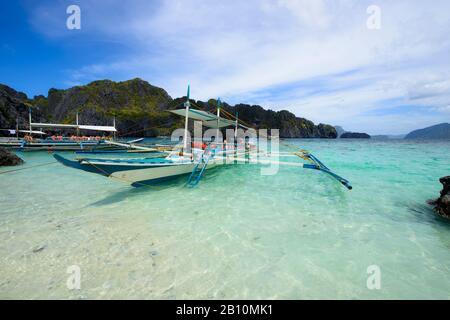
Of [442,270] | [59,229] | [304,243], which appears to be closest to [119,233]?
[59,229]

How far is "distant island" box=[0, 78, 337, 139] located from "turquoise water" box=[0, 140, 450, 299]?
74.7 meters

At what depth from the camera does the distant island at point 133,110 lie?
3921 inches

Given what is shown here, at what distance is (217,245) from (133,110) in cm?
12724

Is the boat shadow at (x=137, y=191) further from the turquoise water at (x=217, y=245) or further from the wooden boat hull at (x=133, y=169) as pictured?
the wooden boat hull at (x=133, y=169)

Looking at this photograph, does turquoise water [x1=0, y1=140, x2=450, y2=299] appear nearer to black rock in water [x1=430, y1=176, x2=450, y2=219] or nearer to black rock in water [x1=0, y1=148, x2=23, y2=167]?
black rock in water [x1=430, y1=176, x2=450, y2=219]

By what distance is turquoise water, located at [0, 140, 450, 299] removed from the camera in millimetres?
3455

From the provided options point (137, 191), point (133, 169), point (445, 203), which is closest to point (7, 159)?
point (137, 191)

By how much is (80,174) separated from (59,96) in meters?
168

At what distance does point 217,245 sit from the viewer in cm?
484

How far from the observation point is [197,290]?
3391 millimetres

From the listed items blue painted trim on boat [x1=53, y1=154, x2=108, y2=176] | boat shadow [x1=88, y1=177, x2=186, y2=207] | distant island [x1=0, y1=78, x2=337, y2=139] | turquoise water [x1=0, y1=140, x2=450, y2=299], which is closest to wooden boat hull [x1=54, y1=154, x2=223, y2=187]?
blue painted trim on boat [x1=53, y1=154, x2=108, y2=176]

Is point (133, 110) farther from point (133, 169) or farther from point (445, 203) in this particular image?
point (445, 203)

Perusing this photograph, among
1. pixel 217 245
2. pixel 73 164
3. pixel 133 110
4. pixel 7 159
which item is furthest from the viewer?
pixel 133 110
